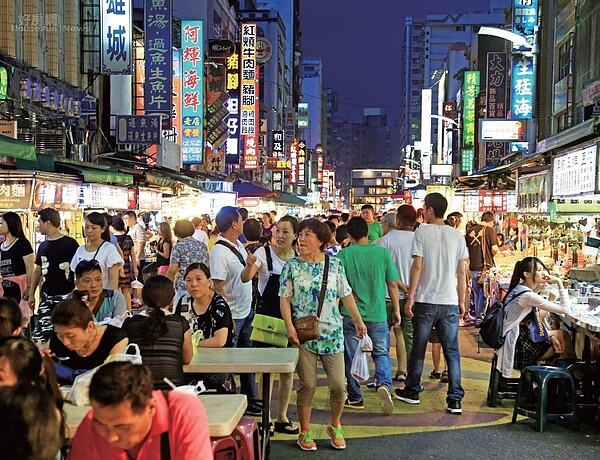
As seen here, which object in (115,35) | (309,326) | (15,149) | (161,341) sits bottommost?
(309,326)

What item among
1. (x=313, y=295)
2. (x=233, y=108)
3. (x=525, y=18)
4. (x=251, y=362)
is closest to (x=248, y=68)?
(x=233, y=108)

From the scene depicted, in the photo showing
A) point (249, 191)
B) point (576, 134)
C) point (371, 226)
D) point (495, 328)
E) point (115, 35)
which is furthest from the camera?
point (249, 191)

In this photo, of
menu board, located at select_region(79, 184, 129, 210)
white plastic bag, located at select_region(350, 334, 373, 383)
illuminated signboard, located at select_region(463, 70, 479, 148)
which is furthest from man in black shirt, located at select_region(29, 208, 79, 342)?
illuminated signboard, located at select_region(463, 70, 479, 148)

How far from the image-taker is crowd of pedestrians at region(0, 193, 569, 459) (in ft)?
16.5

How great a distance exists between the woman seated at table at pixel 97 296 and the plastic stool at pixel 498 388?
4070 millimetres

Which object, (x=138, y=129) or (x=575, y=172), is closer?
(x=575, y=172)

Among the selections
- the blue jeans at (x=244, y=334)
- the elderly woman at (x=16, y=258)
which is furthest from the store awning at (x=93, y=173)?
the blue jeans at (x=244, y=334)

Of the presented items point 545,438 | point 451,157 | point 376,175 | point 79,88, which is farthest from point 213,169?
point 376,175

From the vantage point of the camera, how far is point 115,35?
18156 millimetres

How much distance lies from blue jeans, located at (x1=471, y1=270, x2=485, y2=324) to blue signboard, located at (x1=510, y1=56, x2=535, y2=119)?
1000 cm

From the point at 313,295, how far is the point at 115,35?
13.4 meters

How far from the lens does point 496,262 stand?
1598cm

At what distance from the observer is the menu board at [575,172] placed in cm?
A: 1041

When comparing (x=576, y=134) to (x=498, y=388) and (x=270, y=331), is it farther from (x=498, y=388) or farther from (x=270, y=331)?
(x=270, y=331)
